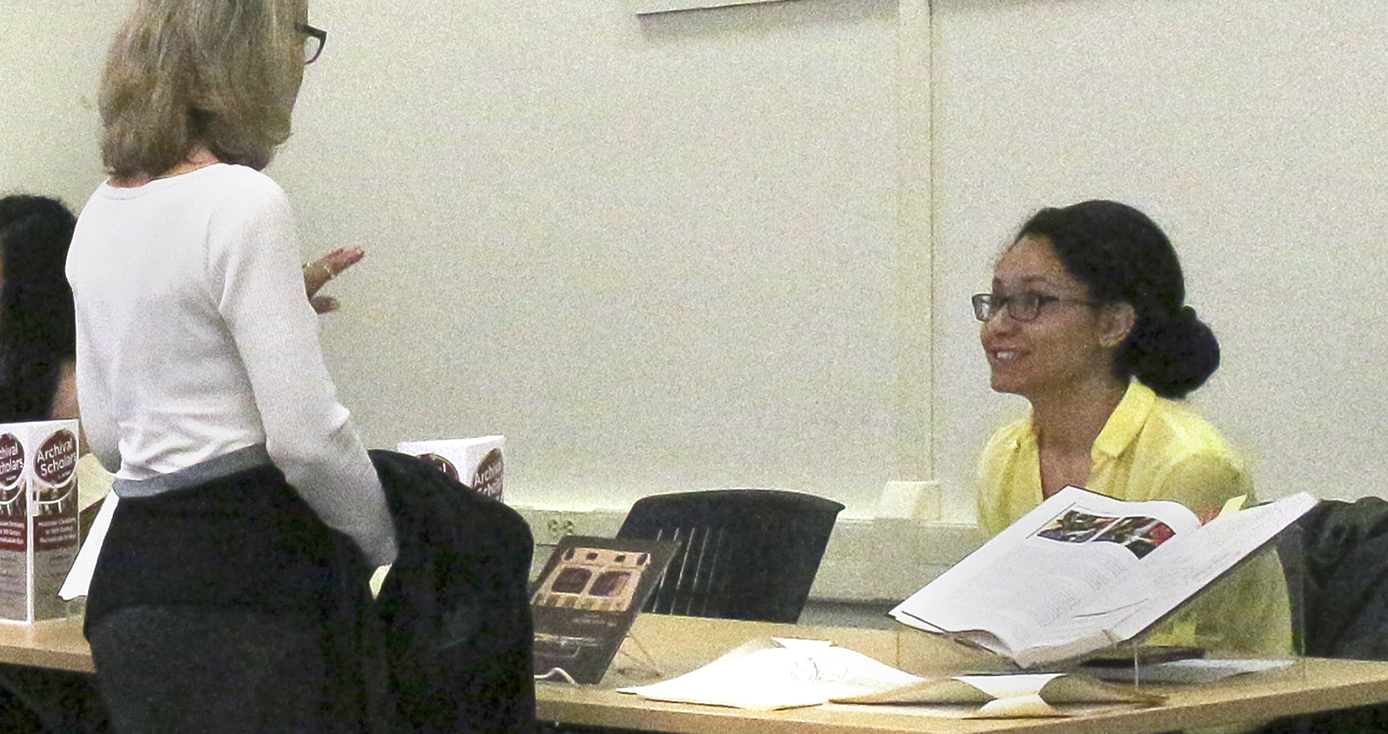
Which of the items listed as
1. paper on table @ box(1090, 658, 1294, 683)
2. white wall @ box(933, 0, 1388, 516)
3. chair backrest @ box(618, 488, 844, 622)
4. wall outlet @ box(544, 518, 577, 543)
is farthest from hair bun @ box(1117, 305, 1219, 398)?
wall outlet @ box(544, 518, 577, 543)

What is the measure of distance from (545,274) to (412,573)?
2155 millimetres

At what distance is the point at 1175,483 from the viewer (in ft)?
7.66

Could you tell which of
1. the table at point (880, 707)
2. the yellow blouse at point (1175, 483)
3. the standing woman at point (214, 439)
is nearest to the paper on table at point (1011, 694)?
the table at point (880, 707)

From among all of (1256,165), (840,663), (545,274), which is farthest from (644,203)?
(840,663)

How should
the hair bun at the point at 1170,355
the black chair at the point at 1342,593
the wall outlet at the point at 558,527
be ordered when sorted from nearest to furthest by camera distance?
the black chair at the point at 1342,593 < the hair bun at the point at 1170,355 < the wall outlet at the point at 558,527

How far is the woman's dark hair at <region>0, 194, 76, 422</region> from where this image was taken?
3.04 meters

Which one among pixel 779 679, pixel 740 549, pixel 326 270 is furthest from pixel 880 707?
pixel 740 549

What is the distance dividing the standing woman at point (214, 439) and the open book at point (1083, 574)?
660mm

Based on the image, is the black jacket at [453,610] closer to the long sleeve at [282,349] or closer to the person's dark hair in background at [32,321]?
the long sleeve at [282,349]

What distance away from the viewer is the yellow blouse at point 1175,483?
1809 mm

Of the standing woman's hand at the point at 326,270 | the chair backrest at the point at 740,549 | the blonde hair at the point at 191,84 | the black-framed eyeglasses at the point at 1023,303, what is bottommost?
the chair backrest at the point at 740,549

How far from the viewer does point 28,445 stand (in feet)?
7.74

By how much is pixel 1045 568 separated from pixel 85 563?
1.42 m

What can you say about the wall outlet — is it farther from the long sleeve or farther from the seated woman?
the long sleeve
